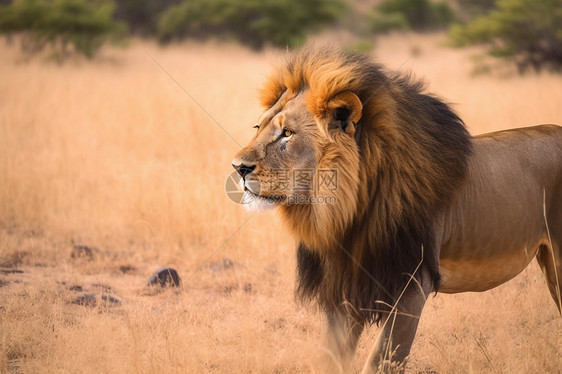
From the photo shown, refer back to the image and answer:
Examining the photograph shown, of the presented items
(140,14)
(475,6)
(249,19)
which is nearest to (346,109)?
(249,19)

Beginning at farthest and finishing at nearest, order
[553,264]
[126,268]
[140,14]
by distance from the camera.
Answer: [140,14]
[126,268]
[553,264]

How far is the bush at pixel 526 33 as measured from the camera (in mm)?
17438

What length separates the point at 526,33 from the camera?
18.3 meters

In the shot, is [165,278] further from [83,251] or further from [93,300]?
[83,251]

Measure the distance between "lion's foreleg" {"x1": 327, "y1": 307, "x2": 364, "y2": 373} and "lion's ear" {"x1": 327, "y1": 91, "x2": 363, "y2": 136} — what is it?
100cm

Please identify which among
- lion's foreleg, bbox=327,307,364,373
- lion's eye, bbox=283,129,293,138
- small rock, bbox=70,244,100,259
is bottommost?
small rock, bbox=70,244,100,259

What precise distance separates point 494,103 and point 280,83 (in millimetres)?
8748

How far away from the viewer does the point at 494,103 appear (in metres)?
11.0

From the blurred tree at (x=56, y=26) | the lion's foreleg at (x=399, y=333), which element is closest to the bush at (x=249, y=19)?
the blurred tree at (x=56, y=26)

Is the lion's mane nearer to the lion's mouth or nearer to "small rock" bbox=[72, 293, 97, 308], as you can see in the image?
the lion's mouth

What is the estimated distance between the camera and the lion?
2.88m

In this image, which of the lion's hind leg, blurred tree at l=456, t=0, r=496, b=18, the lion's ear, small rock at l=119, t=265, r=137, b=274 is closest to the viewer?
the lion's ear

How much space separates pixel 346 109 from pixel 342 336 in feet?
3.99

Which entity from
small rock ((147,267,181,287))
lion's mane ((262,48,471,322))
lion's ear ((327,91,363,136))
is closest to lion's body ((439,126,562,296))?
lion's mane ((262,48,471,322))
